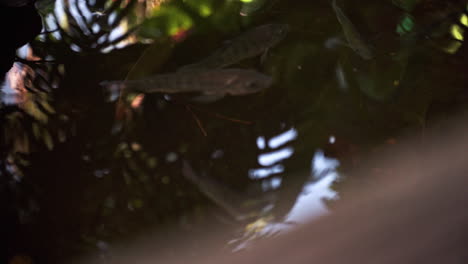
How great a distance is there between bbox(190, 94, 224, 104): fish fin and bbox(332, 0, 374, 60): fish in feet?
0.27

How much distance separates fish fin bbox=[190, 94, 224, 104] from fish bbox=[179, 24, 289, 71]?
0.02 metres

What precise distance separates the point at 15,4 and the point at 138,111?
0.09 metres

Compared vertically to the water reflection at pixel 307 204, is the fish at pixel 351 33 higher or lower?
higher

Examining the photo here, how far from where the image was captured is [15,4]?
8.1 inches

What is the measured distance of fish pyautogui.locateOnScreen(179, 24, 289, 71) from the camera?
20 cm

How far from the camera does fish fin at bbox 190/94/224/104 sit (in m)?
0.21

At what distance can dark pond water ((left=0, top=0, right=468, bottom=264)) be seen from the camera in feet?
0.69

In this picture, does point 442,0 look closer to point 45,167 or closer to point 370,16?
point 370,16

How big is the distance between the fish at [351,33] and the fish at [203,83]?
0.05 meters

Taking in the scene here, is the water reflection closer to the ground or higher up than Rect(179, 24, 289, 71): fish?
closer to the ground

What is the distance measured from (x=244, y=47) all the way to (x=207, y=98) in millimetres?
37

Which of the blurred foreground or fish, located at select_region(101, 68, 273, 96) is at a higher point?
fish, located at select_region(101, 68, 273, 96)

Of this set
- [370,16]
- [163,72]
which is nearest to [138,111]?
[163,72]

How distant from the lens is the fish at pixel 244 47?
204mm
